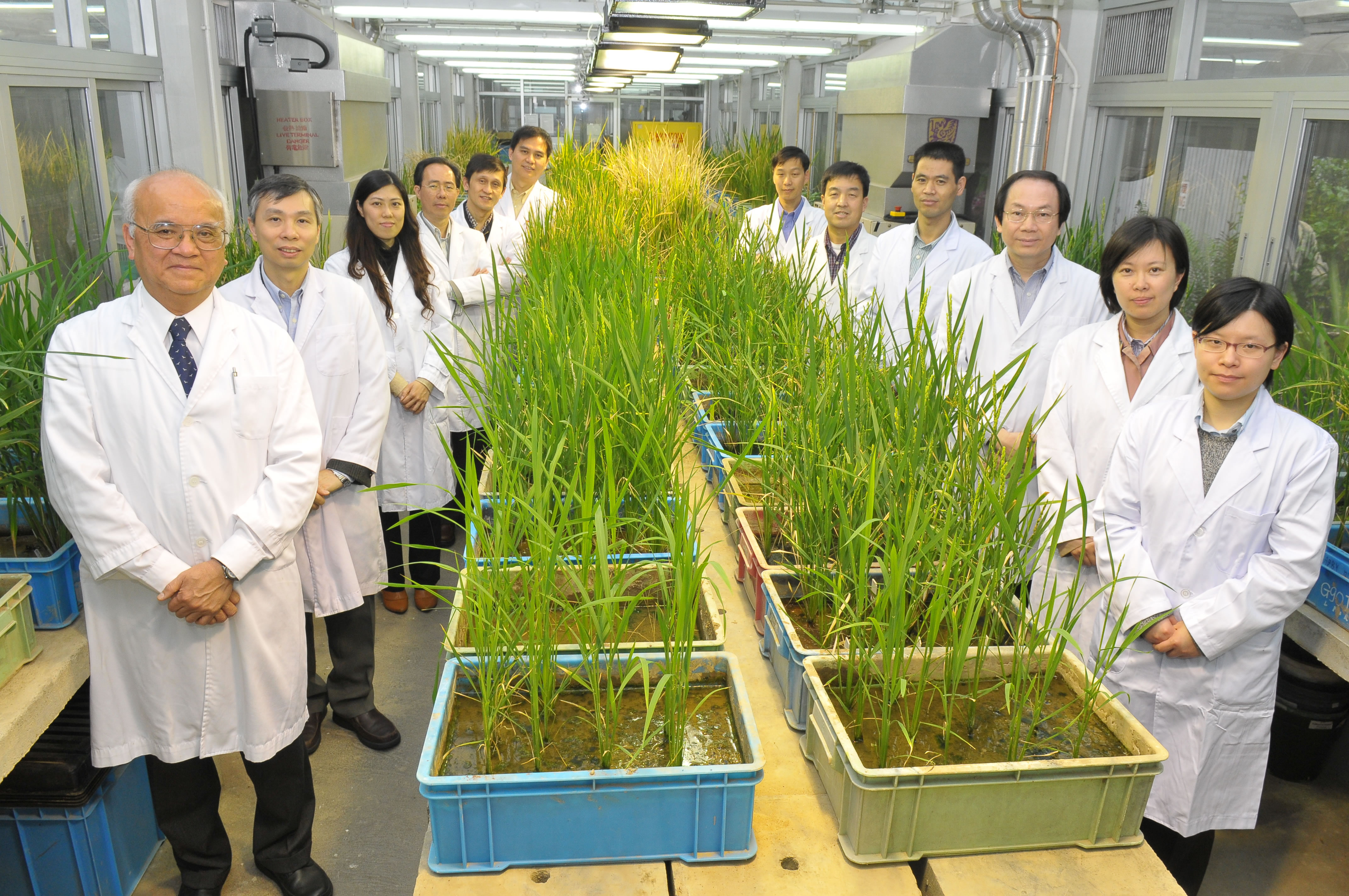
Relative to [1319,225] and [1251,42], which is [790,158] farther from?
[1319,225]

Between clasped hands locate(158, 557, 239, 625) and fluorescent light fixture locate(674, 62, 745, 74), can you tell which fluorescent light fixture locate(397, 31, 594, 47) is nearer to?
fluorescent light fixture locate(674, 62, 745, 74)

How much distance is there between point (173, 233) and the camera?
62.4 inches

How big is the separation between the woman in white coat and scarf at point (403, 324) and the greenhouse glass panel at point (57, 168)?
1.40m

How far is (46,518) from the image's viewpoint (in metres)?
1.84

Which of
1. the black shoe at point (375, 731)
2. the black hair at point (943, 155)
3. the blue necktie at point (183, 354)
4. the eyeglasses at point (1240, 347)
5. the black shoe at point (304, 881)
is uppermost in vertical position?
the black hair at point (943, 155)

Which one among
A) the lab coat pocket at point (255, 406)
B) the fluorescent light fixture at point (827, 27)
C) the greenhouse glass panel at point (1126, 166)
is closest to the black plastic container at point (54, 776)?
the lab coat pocket at point (255, 406)

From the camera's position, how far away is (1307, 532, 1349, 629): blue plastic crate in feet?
6.05

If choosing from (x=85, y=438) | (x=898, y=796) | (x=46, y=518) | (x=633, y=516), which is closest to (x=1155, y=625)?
(x=898, y=796)

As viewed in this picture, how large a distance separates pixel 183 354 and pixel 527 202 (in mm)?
2704

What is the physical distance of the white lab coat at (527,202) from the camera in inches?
158

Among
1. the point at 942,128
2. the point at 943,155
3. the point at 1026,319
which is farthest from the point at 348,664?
the point at 942,128

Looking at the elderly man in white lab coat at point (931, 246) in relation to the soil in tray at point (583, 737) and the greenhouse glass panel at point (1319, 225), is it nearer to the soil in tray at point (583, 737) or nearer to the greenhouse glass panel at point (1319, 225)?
the greenhouse glass panel at point (1319, 225)

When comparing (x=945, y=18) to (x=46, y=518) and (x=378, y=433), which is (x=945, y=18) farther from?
(x=46, y=518)

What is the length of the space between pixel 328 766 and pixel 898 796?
1.91m
